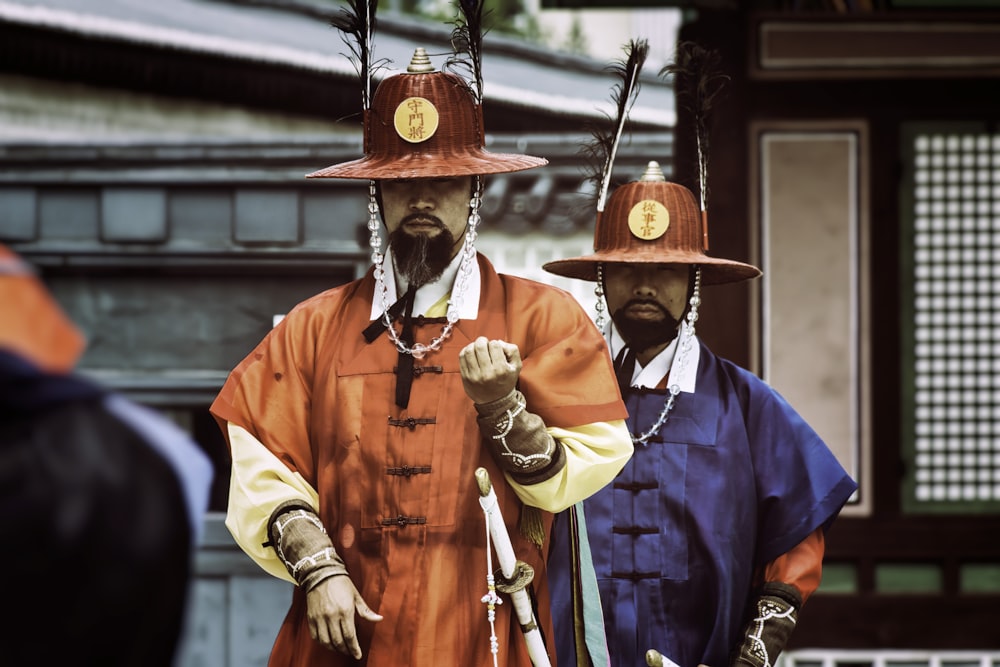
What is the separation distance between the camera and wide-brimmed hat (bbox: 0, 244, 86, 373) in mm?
1572

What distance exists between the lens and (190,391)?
5.29 metres

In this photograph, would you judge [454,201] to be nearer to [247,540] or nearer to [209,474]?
[247,540]

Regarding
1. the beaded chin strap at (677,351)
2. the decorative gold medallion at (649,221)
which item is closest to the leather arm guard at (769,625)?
the beaded chin strap at (677,351)

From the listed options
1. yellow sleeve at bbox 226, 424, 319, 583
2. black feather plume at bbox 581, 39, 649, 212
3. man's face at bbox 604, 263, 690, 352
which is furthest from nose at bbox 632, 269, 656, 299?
yellow sleeve at bbox 226, 424, 319, 583

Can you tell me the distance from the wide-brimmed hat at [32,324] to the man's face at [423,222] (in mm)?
1520

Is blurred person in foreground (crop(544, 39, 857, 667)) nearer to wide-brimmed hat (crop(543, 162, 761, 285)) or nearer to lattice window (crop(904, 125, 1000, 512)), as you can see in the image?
wide-brimmed hat (crop(543, 162, 761, 285))

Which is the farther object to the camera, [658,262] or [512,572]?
[658,262]

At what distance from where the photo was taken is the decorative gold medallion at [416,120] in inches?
122

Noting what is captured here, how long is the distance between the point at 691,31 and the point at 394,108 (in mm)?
2076

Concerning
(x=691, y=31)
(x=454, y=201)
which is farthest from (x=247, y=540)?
(x=691, y=31)

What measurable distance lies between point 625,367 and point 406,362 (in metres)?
0.74

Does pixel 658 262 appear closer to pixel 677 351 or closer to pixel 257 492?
pixel 677 351

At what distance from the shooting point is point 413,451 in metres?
2.98

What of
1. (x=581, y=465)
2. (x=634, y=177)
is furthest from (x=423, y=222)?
(x=634, y=177)
